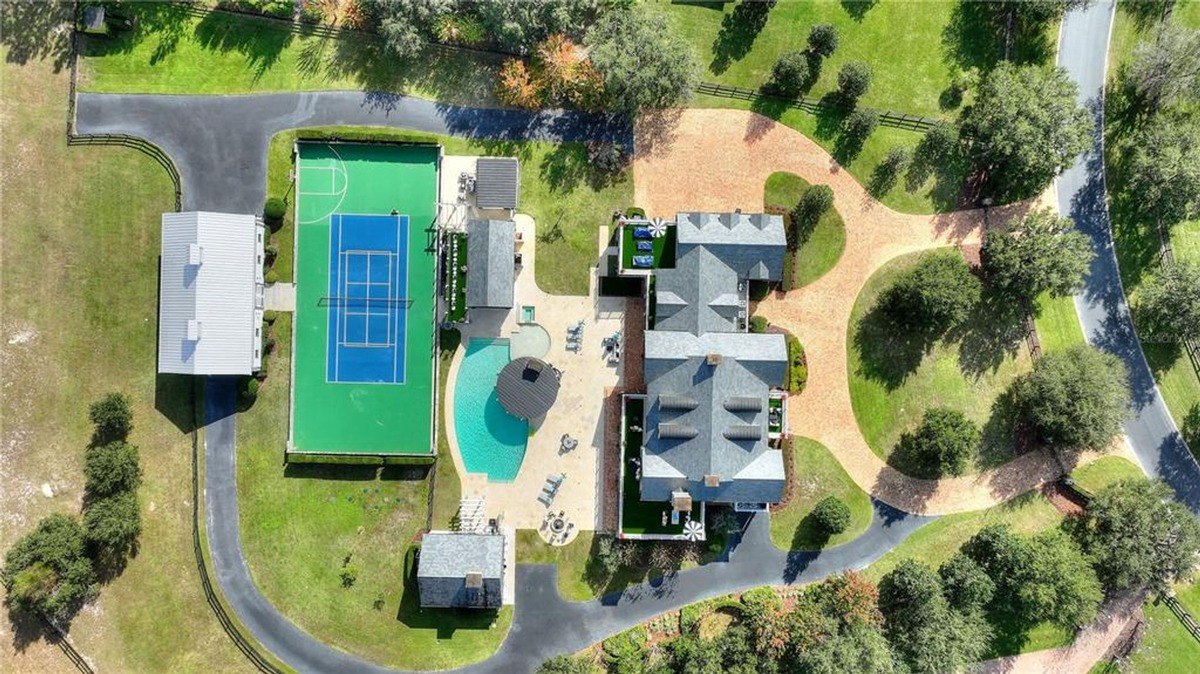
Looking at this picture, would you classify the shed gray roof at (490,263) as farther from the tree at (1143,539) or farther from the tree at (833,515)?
the tree at (1143,539)

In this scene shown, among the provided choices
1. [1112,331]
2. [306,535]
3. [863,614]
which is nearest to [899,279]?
[1112,331]

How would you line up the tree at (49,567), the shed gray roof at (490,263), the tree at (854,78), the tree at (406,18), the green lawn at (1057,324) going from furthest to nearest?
1. the green lawn at (1057,324)
2. the tree at (854,78)
3. the tree at (406,18)
4. the shed gray roof at (490,263)
5. the tree at (49,567)

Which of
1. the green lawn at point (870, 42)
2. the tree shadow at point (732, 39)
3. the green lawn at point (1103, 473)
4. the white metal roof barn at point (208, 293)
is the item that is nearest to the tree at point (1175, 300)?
the green lawn at point (1103, 473)

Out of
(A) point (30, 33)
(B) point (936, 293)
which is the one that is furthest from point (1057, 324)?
(A) point (30, 33)

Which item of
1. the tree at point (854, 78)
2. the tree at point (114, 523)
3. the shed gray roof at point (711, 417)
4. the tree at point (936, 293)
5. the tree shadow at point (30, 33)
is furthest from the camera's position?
the tree shadow at point (30, 33)

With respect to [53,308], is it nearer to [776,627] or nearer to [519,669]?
[519,669]
